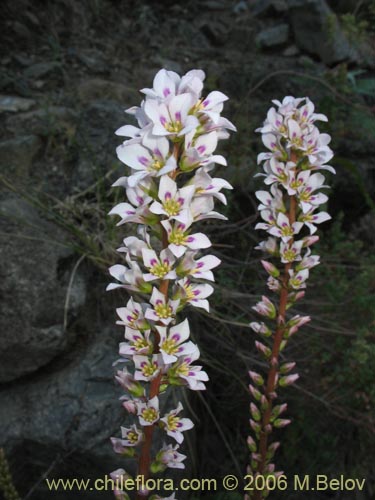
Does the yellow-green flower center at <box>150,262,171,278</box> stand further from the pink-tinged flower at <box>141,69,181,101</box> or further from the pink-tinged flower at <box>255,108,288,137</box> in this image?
the pink-tinged flower at <box>255,108,288,137</box>

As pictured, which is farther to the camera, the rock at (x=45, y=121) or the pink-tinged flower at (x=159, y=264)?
the rock at (x=45, y=121)

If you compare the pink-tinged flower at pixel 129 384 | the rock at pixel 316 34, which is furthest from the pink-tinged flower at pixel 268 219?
the rock at pixel 316 34

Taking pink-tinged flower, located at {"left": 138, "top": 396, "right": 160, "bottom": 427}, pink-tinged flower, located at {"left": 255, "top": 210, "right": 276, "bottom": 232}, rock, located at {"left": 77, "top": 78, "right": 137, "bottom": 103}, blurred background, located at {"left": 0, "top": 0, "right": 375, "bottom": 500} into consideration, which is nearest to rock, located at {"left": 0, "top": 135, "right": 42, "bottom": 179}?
blurred background, located at {"left": 0, "top": 0, "right": 375, "bottom": 500}

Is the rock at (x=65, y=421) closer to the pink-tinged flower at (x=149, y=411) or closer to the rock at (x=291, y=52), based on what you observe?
the pink-tinged flower at (x=149, y=411)

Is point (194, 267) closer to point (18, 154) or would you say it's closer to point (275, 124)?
point (275, 124)

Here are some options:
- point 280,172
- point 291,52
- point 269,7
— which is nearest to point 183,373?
point 280,172

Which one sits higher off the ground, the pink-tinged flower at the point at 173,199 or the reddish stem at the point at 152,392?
the pink-tinged flower at the point at 173,199
